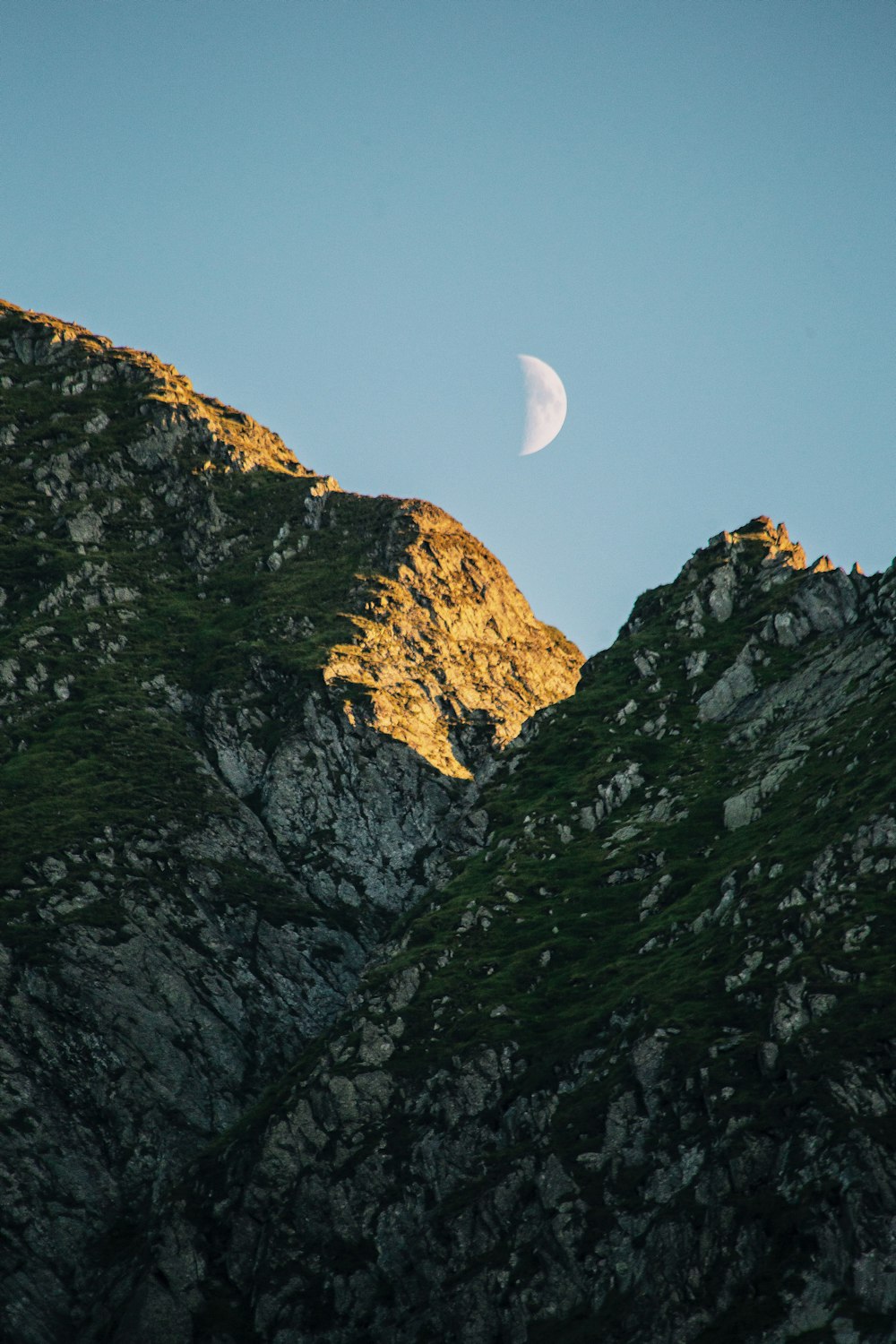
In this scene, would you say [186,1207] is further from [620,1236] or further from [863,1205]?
[863,1205]

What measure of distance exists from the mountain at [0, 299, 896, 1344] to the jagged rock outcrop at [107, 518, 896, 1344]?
0.29m

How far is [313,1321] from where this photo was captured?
94375 millimetres

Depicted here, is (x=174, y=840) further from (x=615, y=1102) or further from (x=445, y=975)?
(x=615, y=1102)

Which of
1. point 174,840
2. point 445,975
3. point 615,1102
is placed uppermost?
point 445,975

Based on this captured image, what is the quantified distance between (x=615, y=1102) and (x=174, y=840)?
6440cm

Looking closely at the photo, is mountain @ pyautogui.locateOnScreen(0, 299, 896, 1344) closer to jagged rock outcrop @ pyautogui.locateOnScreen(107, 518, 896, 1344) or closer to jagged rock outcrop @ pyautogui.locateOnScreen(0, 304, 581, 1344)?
jagged rock outcrop @ pyautogui.locateOnScreen(107, 518, 896, 1344)

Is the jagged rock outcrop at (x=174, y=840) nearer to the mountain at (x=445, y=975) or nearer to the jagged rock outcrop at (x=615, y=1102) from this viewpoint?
the mountain at (x=445, y=975)

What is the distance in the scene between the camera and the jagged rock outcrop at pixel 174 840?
11412cm

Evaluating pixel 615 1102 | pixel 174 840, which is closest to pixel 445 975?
pixel 615 1102

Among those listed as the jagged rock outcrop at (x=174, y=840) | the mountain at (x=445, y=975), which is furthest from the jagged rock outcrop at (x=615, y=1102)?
the jagged rock outcrop at (x=174, y=840)

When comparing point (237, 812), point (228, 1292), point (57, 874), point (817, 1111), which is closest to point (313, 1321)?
A: point (228, 1292)

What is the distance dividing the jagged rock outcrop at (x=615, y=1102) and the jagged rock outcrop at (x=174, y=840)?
11.2m

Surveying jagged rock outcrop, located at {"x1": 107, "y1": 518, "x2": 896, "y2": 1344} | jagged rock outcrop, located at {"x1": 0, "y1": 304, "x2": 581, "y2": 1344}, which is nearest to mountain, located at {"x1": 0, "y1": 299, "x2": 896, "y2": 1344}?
jagged rock outcrop, located at {"x1": 107, "y1": 518, "x2": 896, "y2": 1344}

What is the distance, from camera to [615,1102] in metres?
96.0
